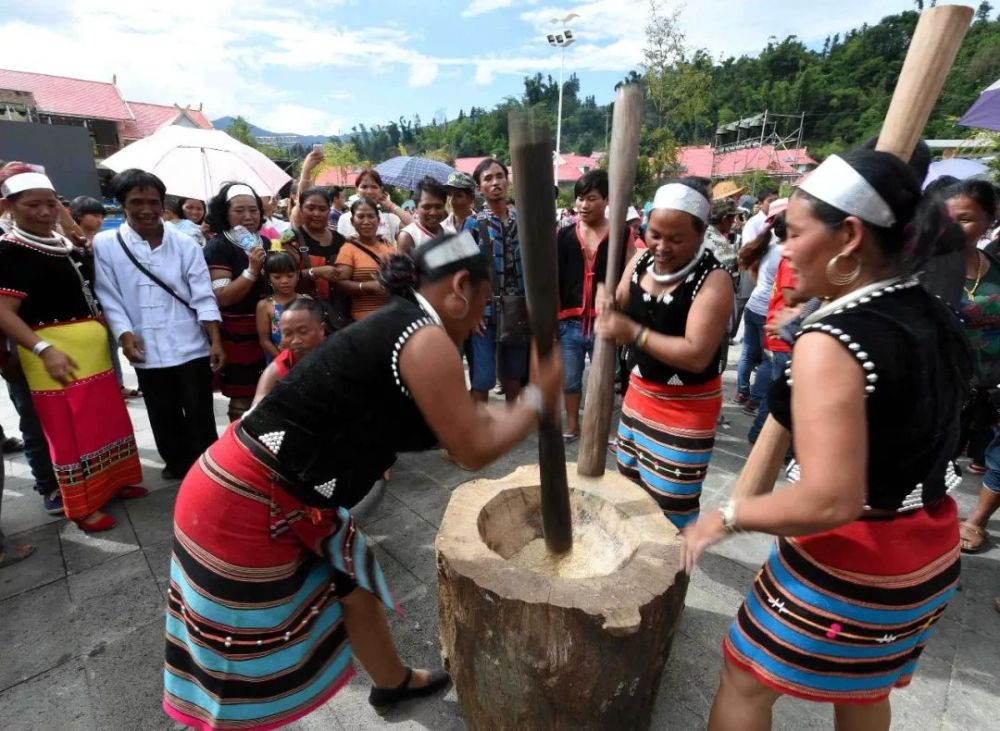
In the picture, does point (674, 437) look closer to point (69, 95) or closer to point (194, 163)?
point (194, 163)

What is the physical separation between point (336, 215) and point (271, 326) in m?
4.04

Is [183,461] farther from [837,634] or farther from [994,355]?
[994,355]

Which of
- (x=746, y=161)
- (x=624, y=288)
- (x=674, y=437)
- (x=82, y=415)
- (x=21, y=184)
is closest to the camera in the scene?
(x=674, y=437)

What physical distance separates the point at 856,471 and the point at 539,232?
832 mm

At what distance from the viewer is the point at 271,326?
3.39m

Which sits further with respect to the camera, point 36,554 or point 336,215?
point 336,215

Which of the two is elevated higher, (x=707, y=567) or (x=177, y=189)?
(x=177, y=189)

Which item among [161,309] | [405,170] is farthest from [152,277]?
[405,170]

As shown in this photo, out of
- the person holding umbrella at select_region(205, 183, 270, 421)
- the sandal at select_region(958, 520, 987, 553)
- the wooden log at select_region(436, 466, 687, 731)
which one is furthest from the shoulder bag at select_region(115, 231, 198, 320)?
the sandal at select_region(958, 520, 987, 553)

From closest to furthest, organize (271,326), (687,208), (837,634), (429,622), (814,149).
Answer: (837,634) < (687,208) < (429,622) < (271,326) < (814,149)

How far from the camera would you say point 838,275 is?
111 cm

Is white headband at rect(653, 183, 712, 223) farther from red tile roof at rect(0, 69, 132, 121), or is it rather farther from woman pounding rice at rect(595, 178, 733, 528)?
red tile roof at rect(0, 69, 132, 121)

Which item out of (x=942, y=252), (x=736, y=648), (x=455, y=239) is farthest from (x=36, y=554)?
(x=942, y=252)

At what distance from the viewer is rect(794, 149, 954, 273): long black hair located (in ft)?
3.40
